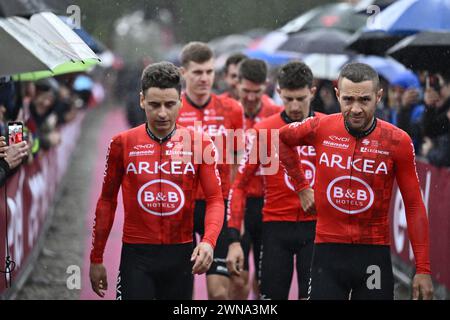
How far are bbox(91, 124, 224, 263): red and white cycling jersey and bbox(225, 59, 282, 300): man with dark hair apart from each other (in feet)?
8.09

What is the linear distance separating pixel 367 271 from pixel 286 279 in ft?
5.10

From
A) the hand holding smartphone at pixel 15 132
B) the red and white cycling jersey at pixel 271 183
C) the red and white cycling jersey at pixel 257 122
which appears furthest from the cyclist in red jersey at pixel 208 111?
the hand holding smartphone at pixel 15 132

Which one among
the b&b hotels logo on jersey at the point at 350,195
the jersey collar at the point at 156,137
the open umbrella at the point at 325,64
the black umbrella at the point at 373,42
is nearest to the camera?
the b&b hotels logo on jersey at the point at 350,195

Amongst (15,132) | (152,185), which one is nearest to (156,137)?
(152,185)

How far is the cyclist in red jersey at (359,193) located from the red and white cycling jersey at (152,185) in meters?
0.78

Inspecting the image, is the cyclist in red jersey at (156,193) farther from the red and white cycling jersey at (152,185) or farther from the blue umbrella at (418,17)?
the blue umbrella at (418,17)

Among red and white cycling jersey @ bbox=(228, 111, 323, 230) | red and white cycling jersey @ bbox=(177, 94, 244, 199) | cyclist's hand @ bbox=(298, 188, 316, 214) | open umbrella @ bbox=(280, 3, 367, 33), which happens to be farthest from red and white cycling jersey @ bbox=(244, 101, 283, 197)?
open umbrella @ bbox=(280, 3, 367, 33)

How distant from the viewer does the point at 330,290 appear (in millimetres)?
6508

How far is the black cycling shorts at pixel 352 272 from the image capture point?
21.2ft

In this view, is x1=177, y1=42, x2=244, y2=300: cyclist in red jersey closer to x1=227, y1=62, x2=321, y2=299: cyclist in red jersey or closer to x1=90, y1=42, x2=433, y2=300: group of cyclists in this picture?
x1=227, y1=62, x2=321, y2=299: cyclist in red jersey

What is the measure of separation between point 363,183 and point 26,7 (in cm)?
258

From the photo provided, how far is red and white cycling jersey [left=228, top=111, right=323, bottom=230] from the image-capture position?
25.7ft

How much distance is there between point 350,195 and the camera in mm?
6547
